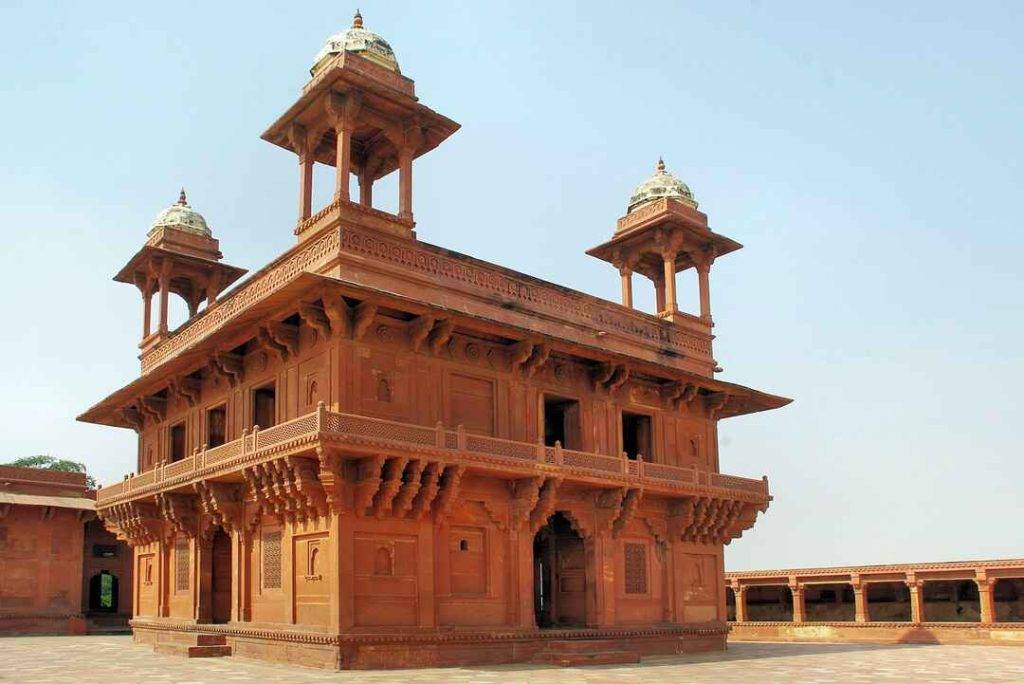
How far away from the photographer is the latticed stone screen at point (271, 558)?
19672mm

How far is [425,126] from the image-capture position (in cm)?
2131

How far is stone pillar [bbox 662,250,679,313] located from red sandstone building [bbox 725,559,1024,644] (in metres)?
13.8

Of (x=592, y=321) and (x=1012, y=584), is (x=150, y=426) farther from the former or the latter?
(x=1012, y=584)

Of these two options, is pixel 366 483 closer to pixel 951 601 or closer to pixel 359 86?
pixel 359 86

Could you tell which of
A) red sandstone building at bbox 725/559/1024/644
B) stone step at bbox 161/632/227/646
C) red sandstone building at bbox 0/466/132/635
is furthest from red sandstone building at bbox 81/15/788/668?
red sandstone building at bbox 725/559/1024/644

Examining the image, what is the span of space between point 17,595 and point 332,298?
71.5 ft

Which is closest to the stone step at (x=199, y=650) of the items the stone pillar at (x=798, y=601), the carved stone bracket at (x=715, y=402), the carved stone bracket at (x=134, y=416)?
the carved stone bracket at (x=134, y=416)

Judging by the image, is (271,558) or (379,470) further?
(271,558)

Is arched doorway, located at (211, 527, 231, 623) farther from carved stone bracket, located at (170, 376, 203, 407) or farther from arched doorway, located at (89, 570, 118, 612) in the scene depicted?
arched doorway, located at (89, 570, 118, 612)

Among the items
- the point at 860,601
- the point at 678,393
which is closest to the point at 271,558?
the point at 678,393

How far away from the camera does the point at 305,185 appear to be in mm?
21453

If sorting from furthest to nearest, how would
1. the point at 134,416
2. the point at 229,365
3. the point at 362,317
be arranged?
the point at 134,416, the point at 229,365, the point at 362,317

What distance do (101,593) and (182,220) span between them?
2321cm

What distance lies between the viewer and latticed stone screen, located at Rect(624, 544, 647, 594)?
75.9ft
